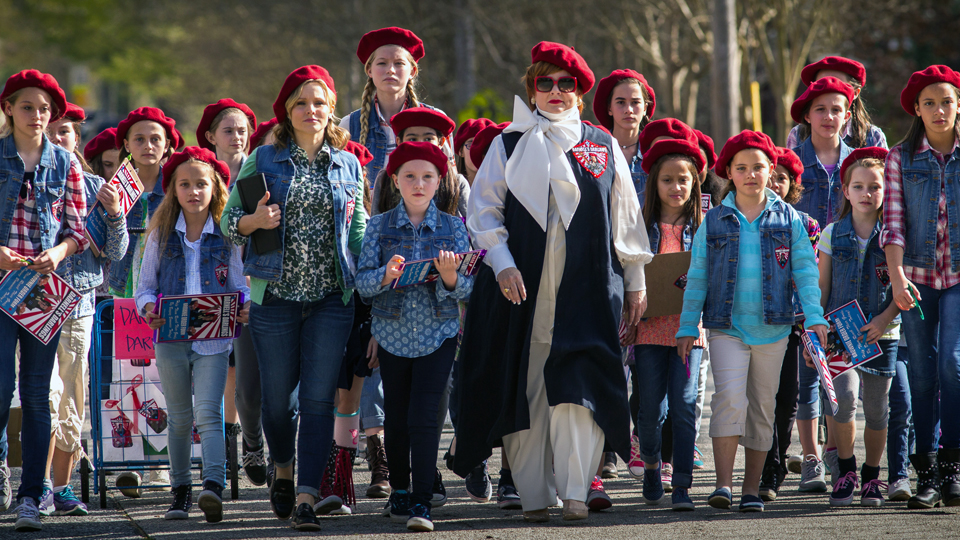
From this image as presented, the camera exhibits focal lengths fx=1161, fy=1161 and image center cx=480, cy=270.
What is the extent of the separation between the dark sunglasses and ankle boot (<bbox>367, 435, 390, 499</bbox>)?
226 centimetres

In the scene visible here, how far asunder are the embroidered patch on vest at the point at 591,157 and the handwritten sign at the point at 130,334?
2.53 meters

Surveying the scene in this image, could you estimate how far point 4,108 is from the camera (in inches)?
234

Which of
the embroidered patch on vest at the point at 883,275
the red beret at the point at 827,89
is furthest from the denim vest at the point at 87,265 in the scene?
the embroidered patch on vest at the point at 883,275

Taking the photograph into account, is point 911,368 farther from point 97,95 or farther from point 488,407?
point 97,95

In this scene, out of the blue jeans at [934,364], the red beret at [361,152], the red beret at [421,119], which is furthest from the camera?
the red beret at [361,152]

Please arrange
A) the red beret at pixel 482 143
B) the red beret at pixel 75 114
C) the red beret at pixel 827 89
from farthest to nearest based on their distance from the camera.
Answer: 1. the red beret at pixel 75 114
2. the red beret at pixel 827 89
3. the red beret at pixel 482 143

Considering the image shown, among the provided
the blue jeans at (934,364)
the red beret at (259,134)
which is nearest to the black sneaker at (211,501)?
the red beret at (259,134)

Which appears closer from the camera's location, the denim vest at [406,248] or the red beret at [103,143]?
the denim vest at [406,248]

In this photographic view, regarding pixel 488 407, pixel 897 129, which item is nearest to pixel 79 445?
pixel 488 407

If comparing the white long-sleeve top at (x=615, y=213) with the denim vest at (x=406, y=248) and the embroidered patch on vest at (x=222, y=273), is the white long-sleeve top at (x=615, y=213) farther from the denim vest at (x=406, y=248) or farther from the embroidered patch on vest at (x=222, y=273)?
the embroidered patch on vest at (x=222, y=273)

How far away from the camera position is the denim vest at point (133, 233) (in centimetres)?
704

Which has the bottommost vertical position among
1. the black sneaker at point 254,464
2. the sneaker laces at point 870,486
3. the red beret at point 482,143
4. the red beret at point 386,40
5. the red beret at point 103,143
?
the sneaker laces at point 870,486

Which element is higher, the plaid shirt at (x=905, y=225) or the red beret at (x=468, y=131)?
the red beret at (x=468, y=131)

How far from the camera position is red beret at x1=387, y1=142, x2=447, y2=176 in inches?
231
